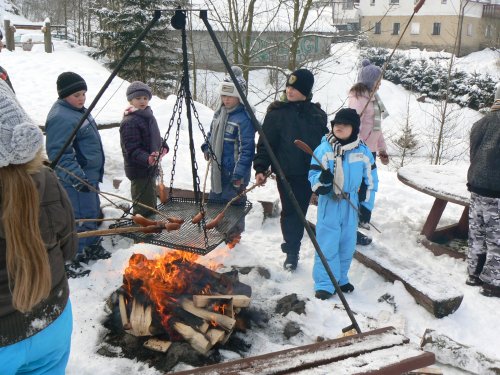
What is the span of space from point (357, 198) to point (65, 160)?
2.63 metres

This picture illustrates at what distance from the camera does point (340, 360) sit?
2400 millimetres

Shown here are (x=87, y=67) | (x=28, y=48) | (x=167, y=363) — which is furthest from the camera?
(x=28, y=48)

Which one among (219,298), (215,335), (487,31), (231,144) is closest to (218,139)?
(231,144)

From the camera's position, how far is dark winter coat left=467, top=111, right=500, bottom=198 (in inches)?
170

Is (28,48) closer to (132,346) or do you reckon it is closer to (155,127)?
(155,127)

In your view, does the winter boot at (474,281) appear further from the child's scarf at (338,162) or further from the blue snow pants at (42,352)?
the blue snow pants at (42,352)

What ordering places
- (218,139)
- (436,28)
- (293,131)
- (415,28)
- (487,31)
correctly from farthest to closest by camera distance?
(415,28) < (436,28) < (487,31) < (218,139) < (293,131)

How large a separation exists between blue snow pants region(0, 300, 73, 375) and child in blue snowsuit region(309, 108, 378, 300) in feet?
8.15

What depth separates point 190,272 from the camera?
3.80 m

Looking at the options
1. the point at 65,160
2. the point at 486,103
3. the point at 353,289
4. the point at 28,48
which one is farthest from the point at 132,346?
the point at 486,103

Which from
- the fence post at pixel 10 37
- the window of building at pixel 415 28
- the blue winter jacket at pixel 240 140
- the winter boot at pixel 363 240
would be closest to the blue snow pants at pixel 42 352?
the blue winter jacket at pixel 240 140

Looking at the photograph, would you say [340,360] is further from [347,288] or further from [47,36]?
[47,36]

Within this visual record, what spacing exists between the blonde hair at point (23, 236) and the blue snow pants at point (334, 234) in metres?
2.79

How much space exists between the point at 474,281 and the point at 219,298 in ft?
8.68
